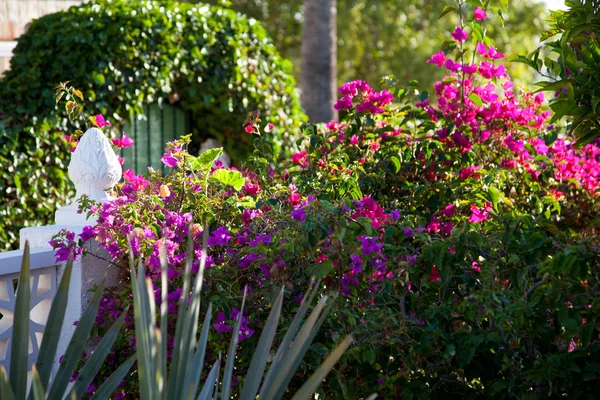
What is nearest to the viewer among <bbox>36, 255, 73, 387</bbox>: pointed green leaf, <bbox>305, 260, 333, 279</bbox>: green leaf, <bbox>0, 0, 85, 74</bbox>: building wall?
<bbox>36, 255, 73, 387</bbox>: pointed green leaf

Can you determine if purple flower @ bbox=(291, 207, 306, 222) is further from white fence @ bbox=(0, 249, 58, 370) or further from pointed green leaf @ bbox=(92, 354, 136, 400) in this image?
white fence @ bbox=(0, 249, 58, 370)

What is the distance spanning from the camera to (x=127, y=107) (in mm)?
6184

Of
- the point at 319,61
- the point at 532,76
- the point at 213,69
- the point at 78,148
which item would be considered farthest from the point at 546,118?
the point at 532,76

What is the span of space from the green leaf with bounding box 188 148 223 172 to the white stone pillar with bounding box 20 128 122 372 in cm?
38

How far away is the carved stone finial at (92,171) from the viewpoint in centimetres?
343

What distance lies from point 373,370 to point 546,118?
2.49 meters

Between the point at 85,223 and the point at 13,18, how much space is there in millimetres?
3947

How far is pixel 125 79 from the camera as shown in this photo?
20.3ft

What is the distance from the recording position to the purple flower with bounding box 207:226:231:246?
3010 mm

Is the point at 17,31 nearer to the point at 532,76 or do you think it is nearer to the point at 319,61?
the point at 319,61

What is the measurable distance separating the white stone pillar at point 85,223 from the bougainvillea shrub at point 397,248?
4.4 inches

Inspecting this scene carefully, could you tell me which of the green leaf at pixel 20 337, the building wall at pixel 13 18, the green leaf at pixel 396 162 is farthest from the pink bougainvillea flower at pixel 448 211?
the building wall at pixel 13 18

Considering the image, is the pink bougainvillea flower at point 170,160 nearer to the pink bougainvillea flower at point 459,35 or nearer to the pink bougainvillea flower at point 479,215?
the pink bougainvillea flower at point 479,215

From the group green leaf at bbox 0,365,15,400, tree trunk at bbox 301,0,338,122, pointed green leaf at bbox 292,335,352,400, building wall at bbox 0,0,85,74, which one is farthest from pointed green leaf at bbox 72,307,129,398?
tree trunk at bbox 301,0,338,122
